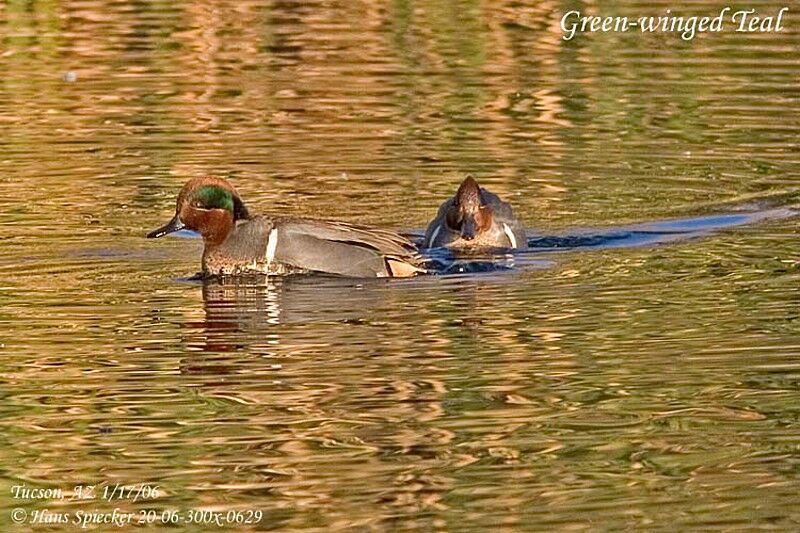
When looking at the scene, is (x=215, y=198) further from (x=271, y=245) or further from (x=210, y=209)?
(x=271, y=245)

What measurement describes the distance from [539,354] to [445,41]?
1252 cm

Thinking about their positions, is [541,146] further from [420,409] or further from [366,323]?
[420,409]

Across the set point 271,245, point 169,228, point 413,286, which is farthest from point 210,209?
point 413,286

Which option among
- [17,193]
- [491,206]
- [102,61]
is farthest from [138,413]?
[102,61]

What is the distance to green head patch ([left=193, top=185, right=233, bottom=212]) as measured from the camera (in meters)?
12.8

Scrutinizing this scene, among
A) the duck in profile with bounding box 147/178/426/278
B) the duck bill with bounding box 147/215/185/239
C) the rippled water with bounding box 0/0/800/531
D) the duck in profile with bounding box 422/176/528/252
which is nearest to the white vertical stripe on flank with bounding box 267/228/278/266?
the duck in profile with bounding box 147/178/426/278

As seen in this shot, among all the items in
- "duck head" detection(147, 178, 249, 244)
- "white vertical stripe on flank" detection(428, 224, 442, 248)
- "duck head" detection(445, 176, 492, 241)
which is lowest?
"white vertical stripe on flank" detection(428, 224, 442, 248)

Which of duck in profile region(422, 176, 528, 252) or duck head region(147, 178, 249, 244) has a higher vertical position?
duck head region(147, 178, 249, 244)

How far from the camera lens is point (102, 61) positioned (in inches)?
840

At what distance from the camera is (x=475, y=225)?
44.1 ft

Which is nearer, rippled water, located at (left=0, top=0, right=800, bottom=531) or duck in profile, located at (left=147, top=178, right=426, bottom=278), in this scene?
rippled water, located at (left=0, top=0, right=800, bottom=531)

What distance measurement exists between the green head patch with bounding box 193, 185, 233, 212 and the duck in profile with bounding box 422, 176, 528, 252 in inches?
62.8

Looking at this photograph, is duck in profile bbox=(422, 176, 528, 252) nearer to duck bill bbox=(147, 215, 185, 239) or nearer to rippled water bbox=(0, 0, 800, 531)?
rippled water bbox=(0, 0, 800, 531)

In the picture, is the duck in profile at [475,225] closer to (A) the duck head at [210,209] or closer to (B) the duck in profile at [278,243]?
(B) the duck in profile at [278,243]
